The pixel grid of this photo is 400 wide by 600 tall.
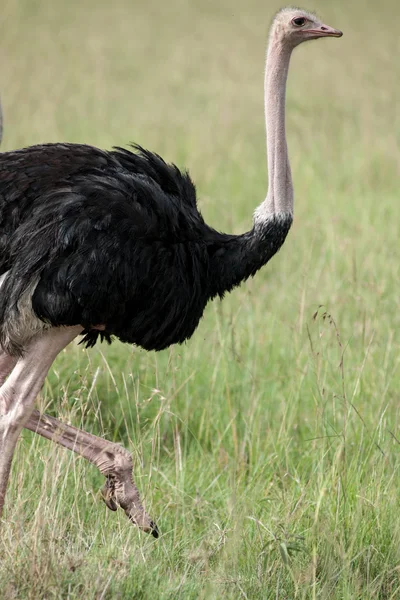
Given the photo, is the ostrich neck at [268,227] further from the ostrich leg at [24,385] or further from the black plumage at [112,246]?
the ostrich leg at [24,385]

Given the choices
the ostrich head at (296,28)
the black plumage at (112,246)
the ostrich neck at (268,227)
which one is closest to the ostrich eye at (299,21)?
the ostrich head at (296,28)

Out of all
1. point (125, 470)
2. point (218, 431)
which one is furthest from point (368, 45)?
point (125, 470)

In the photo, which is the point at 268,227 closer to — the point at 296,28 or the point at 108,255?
the point at 108,255

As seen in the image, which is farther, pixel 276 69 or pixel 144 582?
pixel 276 69

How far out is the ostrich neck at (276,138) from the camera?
439 cm

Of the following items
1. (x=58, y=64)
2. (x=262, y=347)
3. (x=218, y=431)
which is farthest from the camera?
(x=58, y=64)

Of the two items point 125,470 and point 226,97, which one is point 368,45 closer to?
point 226,97

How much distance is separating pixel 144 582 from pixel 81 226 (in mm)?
1245

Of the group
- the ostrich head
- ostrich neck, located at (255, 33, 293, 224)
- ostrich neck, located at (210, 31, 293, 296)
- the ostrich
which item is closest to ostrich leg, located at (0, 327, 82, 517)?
the ostrich

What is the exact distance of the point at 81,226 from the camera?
3977 mm

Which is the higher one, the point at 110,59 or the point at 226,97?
the point at 110,59

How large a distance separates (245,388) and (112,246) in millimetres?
1815

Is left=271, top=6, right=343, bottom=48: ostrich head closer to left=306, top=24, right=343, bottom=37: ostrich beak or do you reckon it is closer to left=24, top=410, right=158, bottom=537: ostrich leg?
left=306, top=24, right=343, bottom=37: ostrich beak

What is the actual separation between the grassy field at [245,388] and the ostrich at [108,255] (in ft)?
0.50
